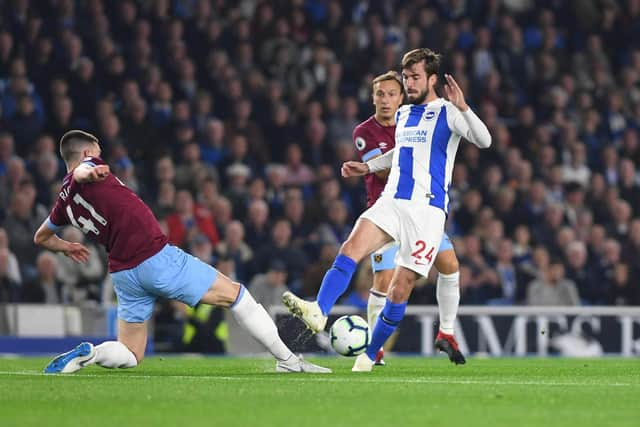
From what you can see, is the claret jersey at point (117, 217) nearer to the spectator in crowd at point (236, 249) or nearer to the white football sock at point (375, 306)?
the white football sock at point (375, 306)

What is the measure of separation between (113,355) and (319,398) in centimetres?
223

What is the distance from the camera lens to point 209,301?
9.17 meters

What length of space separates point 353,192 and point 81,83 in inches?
155

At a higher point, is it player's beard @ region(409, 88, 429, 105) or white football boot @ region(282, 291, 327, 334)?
player's beard @ region(409, 88, 429, 105)

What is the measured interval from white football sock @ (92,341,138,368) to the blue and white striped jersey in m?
2.17

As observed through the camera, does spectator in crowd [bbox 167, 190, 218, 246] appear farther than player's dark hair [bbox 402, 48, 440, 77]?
Yes

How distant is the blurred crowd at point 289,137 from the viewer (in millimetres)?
16578

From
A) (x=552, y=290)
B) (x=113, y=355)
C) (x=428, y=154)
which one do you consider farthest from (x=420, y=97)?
(x=552, y=290)

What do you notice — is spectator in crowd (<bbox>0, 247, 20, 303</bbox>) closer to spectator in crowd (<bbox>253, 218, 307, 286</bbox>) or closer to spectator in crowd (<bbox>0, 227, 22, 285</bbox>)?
spectator in crowd (<bbox>0, 227, 22, 285</bbox>)

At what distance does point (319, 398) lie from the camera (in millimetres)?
7523

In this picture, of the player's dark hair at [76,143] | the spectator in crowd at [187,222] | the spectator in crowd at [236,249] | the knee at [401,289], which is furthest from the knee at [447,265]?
the spectator in crowd at [236,249]

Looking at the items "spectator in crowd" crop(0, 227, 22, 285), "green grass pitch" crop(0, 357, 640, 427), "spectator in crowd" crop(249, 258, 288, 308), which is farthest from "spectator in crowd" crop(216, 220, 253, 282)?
"green grass pitch" crop(0, 357, 640, 427)

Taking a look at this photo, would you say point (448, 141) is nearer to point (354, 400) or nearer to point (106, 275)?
point (354, 400)

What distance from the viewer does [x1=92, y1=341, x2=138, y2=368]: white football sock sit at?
9.22 meters
